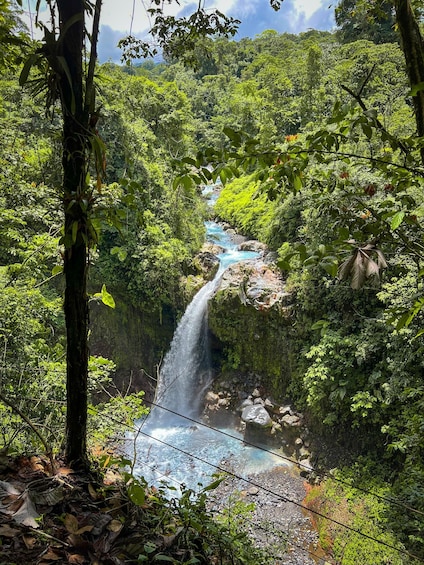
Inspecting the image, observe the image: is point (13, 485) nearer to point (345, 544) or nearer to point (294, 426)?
point (345, 544)

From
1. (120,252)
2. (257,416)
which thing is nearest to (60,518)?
(120,252)

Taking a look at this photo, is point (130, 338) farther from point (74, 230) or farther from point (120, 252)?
point (74, 230)

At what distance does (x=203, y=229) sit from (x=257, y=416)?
22.7 feet

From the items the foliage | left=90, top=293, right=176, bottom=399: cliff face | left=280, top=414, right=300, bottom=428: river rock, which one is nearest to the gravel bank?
the foliage

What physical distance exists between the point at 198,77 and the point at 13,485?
36.6 metres

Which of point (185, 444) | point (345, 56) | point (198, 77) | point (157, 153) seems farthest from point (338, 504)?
point (198, 77)

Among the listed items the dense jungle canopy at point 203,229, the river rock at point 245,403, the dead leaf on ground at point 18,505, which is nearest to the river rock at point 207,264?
the dense jungle canopy at point 203,229

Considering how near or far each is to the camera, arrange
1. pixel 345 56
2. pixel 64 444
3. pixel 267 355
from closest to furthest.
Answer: pixel 64 444 → pixel 267 355 → pixel 345 56

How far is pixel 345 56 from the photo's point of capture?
1898 cm

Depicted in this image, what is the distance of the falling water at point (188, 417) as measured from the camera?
7.87 meters

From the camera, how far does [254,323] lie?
923 centimetres

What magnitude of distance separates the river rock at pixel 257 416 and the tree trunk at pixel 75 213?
22.7ft

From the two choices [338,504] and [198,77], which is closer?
[338,504]

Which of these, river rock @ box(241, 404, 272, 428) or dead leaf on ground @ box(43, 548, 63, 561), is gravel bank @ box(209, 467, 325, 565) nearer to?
river rock @ box(241, 404, 272, 428)
